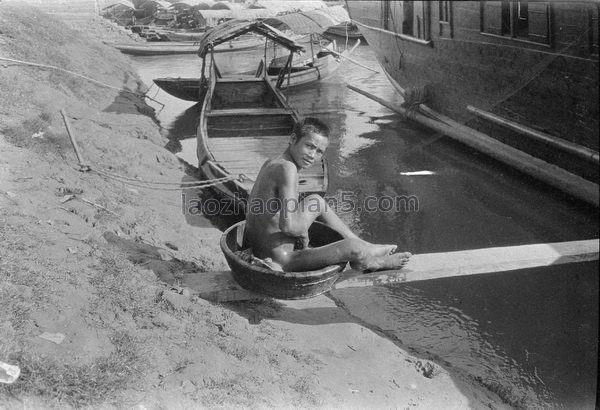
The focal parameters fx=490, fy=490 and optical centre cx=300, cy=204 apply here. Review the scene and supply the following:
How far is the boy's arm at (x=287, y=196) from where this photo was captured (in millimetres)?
3877

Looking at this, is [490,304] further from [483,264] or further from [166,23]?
[166,23]

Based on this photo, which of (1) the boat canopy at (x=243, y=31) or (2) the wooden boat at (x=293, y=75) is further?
(2) the wooden boat at (x=293, y=75)

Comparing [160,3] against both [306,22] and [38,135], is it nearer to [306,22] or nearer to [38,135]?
[306,22]

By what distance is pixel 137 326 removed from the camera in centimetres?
337

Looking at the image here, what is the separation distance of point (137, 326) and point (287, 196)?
4.77 feet

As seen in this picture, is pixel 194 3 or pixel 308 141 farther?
pixel 194 3

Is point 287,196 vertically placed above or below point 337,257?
above

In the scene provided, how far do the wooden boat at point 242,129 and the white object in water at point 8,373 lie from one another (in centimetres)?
474

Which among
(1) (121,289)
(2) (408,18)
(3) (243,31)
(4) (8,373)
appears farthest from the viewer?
(2) (408,18)

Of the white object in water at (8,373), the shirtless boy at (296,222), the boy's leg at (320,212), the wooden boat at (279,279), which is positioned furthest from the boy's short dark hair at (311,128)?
the white object in water at (8,373)

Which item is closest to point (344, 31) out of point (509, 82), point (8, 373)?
point (509, 82)

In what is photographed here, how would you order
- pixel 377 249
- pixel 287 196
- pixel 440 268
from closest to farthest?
pixel 287 196
pixel 377 249
pixel 440 268

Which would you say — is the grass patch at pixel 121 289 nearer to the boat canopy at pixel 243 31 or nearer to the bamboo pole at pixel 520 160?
the bamboo pole at pixel 520 160

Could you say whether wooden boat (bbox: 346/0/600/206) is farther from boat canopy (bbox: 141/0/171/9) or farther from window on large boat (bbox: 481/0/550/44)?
boat canopy (bbox: 141/0/171/9)
